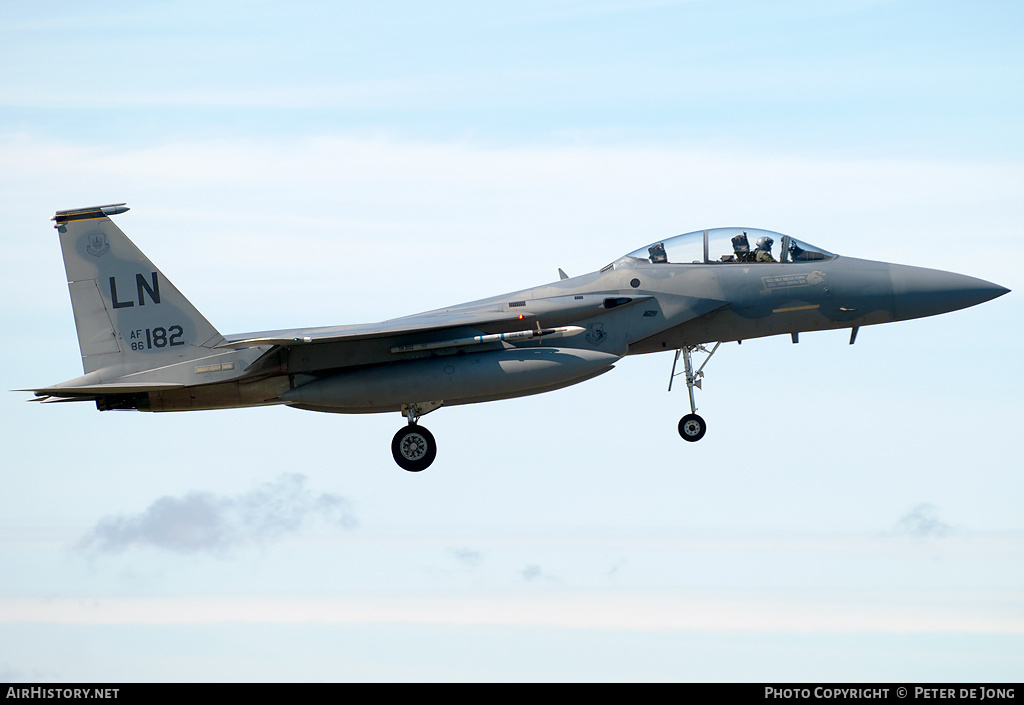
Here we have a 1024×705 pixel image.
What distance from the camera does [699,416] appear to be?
18984 mm

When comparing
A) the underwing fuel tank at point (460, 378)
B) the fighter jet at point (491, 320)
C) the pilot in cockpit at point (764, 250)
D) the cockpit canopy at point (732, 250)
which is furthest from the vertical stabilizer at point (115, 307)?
the pilot in cockpit at point (764, 250)

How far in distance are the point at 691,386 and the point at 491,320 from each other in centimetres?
367

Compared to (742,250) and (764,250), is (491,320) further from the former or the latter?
(764,250)

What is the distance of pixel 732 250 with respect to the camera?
19.2 m

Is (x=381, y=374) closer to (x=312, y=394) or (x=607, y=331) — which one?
(x=312, y=394)

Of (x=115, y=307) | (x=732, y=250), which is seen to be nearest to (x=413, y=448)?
(x=115, y=307)

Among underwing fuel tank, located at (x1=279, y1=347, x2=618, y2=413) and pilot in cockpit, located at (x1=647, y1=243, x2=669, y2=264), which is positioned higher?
pilot in cockpit, located at (x1=647, y1=243, x2=669, y2=264)

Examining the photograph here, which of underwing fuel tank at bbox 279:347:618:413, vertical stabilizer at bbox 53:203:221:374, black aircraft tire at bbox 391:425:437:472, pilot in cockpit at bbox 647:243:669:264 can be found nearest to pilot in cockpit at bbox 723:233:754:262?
pilot in cockpit at bbox 647:243:669:264

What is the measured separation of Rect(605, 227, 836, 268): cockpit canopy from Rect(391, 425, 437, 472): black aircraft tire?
4.39 meters

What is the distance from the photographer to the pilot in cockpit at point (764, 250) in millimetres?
19125

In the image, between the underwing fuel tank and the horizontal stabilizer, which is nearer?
the underwing fuel tank

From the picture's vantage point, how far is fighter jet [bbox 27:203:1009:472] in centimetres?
1850

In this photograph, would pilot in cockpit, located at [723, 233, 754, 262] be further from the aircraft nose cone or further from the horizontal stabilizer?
the horizontal stabilizer
